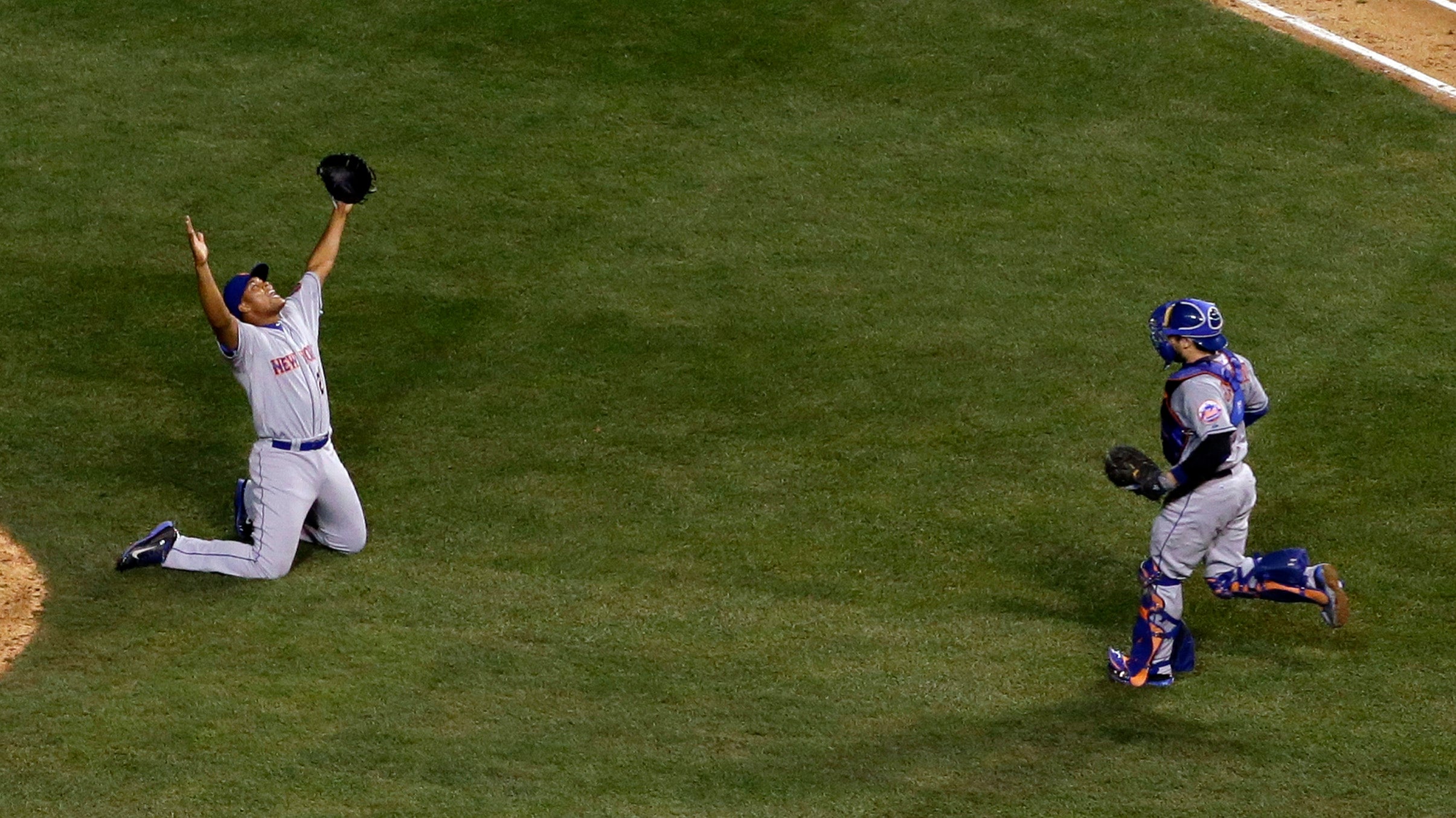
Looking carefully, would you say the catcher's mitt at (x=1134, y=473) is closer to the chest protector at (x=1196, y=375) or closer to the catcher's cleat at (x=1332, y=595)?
the chest protector at (x=1196, y=375)

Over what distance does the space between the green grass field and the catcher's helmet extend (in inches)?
56.0

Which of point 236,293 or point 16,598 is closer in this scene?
point 16,598

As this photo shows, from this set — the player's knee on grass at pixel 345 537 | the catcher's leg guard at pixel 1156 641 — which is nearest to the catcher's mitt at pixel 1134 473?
the catcher's leg guard at pixel 1156 641

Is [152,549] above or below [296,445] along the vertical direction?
below

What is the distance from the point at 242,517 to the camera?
8203 mm

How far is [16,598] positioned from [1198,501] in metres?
5.25

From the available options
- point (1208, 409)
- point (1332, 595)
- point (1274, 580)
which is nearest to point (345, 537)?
point (1208, 409)

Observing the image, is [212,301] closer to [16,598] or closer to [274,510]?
[274,510]

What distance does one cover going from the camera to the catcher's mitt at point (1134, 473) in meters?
6.96

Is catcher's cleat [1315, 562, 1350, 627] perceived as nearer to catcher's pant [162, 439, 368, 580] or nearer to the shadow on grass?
the shadow on grass

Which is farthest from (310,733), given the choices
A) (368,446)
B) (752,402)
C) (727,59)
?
(727,59)

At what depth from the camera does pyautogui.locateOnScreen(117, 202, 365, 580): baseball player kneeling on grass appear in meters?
7.86

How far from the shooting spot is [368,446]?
906cm

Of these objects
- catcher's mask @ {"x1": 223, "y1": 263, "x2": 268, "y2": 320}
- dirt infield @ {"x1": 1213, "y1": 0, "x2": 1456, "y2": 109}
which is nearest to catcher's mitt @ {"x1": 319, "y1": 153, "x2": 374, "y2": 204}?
catcher's mask @ {"x1": 223, "y1": 263, "x2": 268, "y2": 320}
